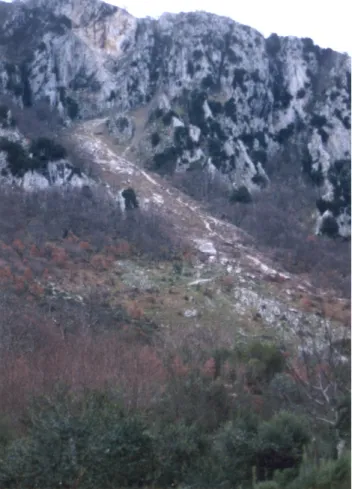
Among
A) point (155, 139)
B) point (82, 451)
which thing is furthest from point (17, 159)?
point (82, 451)

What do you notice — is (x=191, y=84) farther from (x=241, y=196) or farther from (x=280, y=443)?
(x=280, y=443)

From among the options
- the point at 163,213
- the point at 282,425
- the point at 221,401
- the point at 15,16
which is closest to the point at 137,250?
the point at 163,213

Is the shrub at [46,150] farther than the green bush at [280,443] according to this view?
Yes

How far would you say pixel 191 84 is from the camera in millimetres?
47719

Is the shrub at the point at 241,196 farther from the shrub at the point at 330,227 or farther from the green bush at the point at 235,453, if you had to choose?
the green bush at the point at 235,453

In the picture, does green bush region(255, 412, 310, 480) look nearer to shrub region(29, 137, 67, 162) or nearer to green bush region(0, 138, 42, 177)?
green bush region(0, 138, 42, 177)

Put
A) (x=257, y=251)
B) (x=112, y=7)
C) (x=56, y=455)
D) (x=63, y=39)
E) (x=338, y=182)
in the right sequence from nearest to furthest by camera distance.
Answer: (x=56, y=455) → (x=257, y=251) → (x=338, y=182) → (x=63, y=39) → (x=112, y=7)

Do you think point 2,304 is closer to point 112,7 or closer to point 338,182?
point 338,182

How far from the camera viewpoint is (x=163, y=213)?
3562 centimetres

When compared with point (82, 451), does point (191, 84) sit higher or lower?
higher

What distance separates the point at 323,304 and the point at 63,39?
35.1m

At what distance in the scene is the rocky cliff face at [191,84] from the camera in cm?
4494

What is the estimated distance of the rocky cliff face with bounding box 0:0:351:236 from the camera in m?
44.9

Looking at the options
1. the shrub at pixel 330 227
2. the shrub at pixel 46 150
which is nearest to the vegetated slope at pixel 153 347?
the shrub at pixel 46 150
